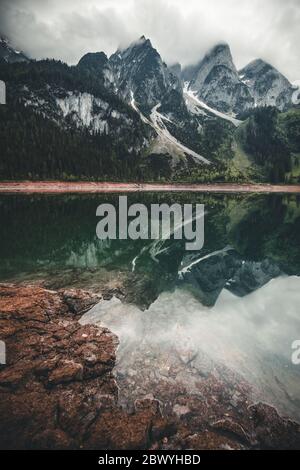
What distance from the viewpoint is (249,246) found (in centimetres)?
3875

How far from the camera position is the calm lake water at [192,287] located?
14086 mm

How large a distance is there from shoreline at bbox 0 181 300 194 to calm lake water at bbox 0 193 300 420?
74.6 m

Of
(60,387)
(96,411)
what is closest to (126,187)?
(60,387)

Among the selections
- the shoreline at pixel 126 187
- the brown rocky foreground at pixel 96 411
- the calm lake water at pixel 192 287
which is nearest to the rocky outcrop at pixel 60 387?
the brown rocky foreground at pixel 96 411

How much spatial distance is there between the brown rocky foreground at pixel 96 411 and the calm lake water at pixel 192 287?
3.46 ft

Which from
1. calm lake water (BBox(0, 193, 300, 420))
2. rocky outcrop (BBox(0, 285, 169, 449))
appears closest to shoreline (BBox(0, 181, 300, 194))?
calm lake water (BBox(0, 193, 300, 420))

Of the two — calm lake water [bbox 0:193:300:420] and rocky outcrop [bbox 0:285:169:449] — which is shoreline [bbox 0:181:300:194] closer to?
calm lake water [bbox 0:193:300:420]

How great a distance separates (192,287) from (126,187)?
4765 inches

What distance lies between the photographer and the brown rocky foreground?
927cm

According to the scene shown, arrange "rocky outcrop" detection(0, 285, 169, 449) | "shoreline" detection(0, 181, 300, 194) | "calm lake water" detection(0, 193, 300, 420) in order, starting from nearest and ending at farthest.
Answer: "rocky outcrop" detection(0, 285, 169, 449)
"calm lake water" detection(0, 193, 300, 420)
"shoreline" detection(0, 181, 300, 194)

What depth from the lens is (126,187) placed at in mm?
140750
